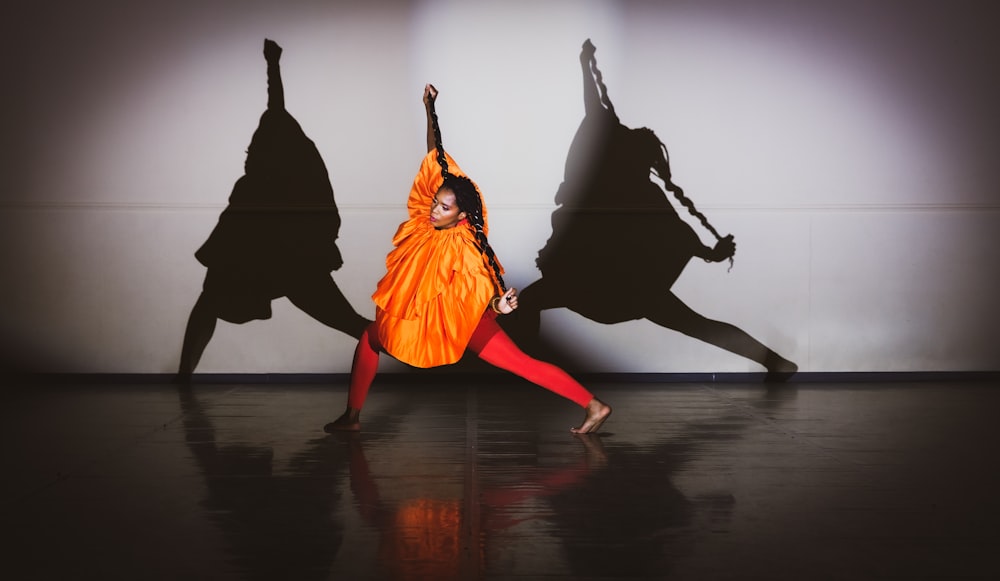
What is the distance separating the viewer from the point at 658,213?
577 cm

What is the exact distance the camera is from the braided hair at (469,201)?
3.42 m

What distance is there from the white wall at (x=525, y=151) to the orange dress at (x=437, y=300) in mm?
2262

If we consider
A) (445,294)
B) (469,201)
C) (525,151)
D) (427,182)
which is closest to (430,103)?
(427,182)

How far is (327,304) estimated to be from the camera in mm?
5672

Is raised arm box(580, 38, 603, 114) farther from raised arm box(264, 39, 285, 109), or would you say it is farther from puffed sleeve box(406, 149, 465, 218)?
puffed sleeve box(406, 149, 465, 218)

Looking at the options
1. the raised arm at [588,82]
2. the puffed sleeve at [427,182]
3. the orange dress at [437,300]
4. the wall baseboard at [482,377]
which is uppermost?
the raised arm at [588,82]

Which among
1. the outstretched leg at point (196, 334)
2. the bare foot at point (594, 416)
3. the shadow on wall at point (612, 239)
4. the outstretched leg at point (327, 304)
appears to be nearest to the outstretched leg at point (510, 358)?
the bare foot at point (594, 416)

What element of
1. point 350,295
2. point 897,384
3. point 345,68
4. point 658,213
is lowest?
point 897,384

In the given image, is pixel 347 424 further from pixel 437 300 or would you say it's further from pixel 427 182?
pixel 427 182

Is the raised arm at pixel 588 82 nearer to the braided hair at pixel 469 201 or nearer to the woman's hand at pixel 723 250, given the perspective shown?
the woman's hand at pixel 723 250

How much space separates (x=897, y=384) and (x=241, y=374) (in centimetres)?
401

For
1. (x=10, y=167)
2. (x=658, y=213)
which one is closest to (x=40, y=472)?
(x=10, y=167)

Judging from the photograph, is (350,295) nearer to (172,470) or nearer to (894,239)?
(172,470)

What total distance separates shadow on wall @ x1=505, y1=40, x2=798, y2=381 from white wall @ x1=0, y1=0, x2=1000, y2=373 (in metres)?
0.08
